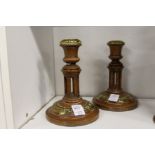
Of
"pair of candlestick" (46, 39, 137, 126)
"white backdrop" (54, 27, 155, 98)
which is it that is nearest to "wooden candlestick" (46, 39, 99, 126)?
"pair of candlestick" (46, 39, 137, 126)

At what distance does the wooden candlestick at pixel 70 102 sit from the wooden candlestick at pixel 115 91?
100 millimetres

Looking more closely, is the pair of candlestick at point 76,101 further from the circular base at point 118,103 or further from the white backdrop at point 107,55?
the white backdrop at point 107,55

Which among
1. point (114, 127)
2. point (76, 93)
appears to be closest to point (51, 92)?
point (76, 93)

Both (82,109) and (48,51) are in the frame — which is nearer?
(82,109)

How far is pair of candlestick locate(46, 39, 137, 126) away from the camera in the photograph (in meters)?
0.72

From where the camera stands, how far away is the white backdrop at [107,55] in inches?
38.0

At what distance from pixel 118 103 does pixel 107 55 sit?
250 mm

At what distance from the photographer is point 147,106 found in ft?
2.97

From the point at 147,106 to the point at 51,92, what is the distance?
1.37 feet

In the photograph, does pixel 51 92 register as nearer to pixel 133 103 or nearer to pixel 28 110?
pixel 28 110

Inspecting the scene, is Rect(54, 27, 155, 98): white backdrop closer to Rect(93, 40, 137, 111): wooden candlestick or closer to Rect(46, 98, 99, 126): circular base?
Rect(93, 40, 137, 111): wooden candlestick

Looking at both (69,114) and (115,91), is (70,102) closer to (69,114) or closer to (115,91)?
(69,114)
